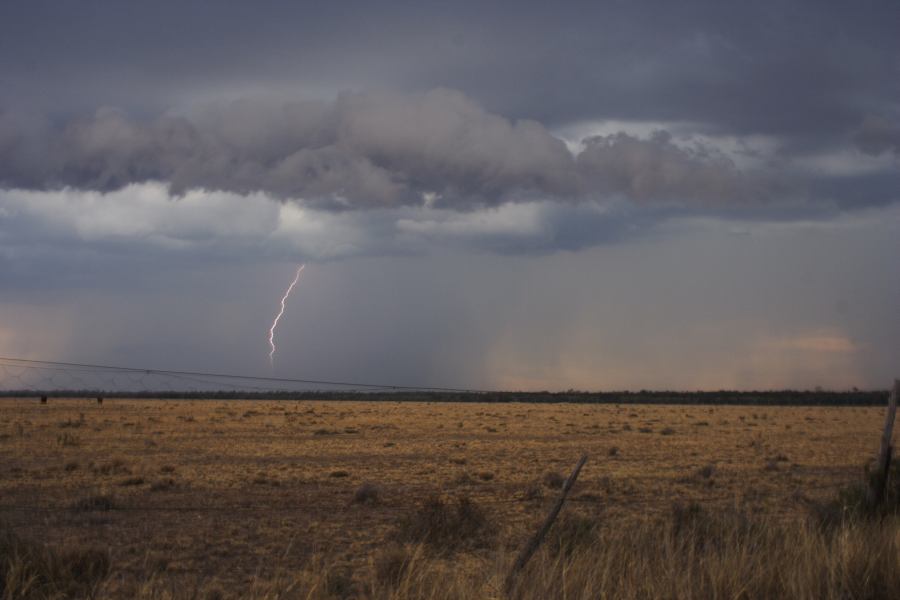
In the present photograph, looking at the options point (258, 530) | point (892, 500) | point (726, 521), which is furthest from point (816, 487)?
point (258, 530)

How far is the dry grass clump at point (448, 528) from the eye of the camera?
648 inches

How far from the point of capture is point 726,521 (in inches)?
546

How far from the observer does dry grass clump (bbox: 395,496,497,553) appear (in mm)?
16469

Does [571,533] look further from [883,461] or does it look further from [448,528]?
[883,461]

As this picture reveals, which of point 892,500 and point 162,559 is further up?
point 892,500

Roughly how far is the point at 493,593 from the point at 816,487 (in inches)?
810

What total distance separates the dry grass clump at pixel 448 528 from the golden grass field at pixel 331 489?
1.21ft

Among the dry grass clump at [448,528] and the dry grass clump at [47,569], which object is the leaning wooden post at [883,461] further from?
the dry grass clump at [47,569]

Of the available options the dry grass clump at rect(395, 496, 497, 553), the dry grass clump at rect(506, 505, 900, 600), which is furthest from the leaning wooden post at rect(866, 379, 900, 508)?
the dry grass clump at rect(395, 496, 497, 553)

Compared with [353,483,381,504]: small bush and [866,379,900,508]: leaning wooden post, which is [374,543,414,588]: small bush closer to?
[866,379,900,508]: leaning wooden post

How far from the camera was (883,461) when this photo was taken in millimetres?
14031

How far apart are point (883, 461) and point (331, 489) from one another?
15911 mm

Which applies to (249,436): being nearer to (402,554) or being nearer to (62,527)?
(62,527)

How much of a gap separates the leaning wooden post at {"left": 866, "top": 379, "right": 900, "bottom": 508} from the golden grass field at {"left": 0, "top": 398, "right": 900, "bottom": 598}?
278 cm
